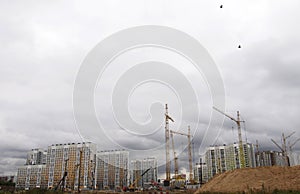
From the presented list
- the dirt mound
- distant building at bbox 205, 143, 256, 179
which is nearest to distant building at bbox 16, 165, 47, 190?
distant building at bbox 205, 143, 256, 179

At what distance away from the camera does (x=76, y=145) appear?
12688 cm

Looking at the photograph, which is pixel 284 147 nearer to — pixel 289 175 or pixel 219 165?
pixel 219 165

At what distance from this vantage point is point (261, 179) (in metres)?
28.8

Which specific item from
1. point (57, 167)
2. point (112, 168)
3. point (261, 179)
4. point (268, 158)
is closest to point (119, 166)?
point (112, 168)

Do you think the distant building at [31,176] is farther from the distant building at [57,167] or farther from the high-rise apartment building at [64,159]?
the high-rise apartment building at [64,159]

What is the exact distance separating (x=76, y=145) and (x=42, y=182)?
2399 cm

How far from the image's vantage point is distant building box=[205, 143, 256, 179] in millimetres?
101812

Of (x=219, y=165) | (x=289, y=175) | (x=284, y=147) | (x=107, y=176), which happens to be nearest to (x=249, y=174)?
(x=289, y=175)

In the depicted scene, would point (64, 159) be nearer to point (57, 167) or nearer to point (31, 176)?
point (57, 167)

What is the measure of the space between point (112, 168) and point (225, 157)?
Answer: 49.9 m

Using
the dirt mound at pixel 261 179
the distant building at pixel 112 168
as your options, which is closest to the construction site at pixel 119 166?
the distant building at pixel 112 168

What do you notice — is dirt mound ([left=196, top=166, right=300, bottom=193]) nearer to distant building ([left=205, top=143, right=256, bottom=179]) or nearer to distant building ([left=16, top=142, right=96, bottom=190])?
distant building ([left=205, top=143, right=256, bottom=179])

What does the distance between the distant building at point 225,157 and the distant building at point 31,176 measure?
78838mm

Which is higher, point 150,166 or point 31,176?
point 150,166
